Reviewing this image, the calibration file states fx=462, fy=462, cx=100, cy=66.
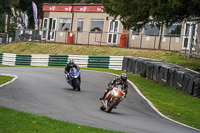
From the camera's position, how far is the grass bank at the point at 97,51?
32750 millimetres

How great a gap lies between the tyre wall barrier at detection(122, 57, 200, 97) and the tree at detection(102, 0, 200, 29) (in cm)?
257

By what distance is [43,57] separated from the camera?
130 feet

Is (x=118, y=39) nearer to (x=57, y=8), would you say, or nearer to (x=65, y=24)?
(x=65, y=24)

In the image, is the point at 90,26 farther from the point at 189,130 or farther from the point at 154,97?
the point at 189,130

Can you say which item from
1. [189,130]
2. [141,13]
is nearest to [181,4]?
[141,13]

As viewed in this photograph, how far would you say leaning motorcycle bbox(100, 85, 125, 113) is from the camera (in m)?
14.8

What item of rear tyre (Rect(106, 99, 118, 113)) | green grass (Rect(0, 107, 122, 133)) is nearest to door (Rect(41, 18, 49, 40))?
rear tyre (Rect(106, 99, 118, 113))

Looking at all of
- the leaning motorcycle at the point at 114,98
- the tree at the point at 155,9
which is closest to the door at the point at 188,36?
the tree at the point at 155,9

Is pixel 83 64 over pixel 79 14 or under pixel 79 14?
under

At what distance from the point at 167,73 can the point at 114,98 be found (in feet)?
35.5

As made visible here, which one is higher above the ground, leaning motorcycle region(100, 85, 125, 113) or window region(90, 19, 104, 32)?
window region(90, 19, 104, 32)

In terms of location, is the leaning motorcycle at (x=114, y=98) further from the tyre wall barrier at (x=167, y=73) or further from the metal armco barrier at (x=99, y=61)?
the metal armco barrier at (x=99, y=61)

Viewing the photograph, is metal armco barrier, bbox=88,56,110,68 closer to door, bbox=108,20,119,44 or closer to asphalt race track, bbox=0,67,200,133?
door, bbox=108,20,119,44

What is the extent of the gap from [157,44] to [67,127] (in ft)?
95.6
